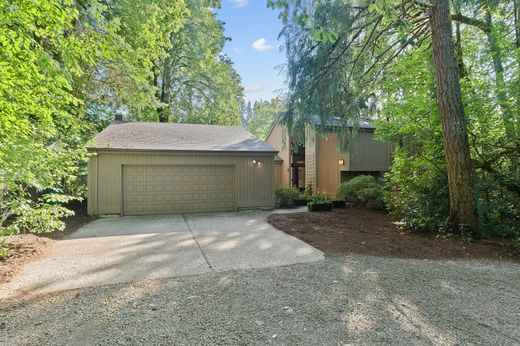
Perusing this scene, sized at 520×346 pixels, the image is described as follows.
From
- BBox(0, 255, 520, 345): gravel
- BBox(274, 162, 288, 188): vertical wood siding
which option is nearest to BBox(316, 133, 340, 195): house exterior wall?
BBox(274, 162, 288, 188): vertical wood siding

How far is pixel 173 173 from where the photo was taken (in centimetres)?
934

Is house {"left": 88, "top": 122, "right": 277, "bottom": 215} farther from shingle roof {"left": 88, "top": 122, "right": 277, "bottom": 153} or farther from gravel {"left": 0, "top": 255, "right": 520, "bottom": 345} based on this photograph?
gravel {"left": 0, "top": 255, "right": 520, "bottom": 345}

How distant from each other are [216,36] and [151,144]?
982 cm

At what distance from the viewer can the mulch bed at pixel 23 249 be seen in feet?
12.4

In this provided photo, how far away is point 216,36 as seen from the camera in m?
16.0

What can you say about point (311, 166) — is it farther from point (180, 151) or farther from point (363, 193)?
point (180, 151)

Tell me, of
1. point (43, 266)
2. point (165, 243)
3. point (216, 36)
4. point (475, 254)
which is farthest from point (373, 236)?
point (216, 36)

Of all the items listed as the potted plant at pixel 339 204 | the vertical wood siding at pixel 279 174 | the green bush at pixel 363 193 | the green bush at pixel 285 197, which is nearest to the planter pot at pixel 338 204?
the potted plant at pixel 339 204

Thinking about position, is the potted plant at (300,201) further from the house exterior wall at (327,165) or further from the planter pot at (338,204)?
the house exterior wall at (327,165)

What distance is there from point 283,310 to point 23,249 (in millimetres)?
4897

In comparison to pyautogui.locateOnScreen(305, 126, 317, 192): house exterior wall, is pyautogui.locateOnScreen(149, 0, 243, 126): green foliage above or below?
above

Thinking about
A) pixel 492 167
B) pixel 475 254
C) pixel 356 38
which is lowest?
pixel 475 254

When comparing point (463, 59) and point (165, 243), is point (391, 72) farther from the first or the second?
point (165, 243)

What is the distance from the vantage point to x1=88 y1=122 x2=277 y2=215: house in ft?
28.6
